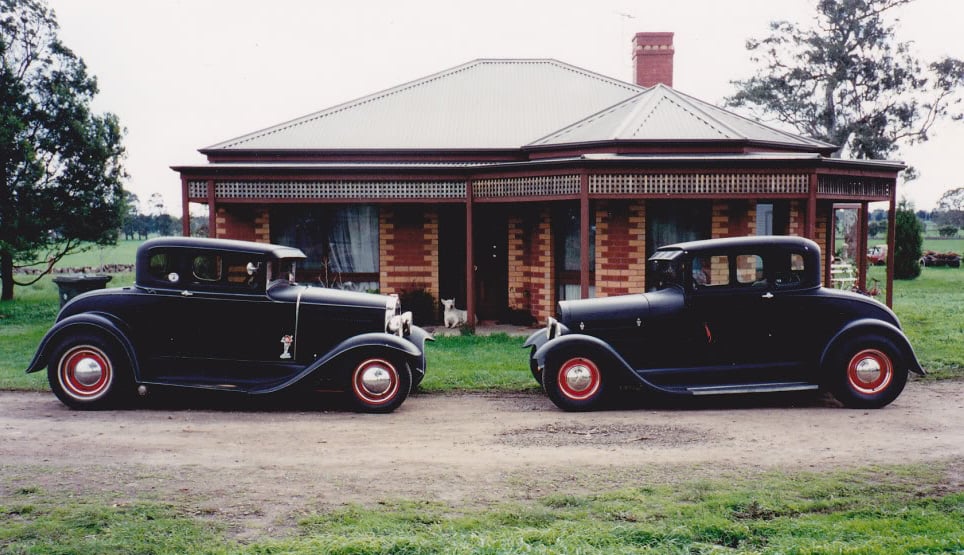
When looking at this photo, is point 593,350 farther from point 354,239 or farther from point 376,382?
point 354,239

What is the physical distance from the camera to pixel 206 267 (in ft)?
25.7

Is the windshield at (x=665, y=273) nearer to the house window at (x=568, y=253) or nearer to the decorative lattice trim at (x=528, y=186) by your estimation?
the decorative lattice trim at (x=528, y=186)

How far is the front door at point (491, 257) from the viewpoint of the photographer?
1490 cm

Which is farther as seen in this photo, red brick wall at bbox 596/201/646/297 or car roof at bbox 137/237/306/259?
red brick wall at bbox 596/201/646/297

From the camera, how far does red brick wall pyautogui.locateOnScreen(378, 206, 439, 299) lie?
14383 millimetres

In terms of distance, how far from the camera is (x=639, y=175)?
1163cm

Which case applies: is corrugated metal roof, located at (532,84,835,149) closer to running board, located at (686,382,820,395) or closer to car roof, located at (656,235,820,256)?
car roof, located at (656,235,820,256)

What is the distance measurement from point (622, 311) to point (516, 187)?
525 centimetres

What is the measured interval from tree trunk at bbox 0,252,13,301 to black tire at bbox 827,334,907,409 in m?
20.4

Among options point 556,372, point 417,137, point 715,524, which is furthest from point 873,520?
point 417,137

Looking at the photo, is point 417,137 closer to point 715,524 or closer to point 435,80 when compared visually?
A: point 435,80

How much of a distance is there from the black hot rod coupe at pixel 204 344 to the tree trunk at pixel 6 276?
15053 mm

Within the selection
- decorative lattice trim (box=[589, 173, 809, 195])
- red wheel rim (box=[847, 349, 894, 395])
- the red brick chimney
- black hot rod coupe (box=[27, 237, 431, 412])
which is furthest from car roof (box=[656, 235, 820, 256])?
the red brick chimney

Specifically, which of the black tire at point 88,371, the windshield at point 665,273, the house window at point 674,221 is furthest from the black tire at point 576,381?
the house window at point 674,221
